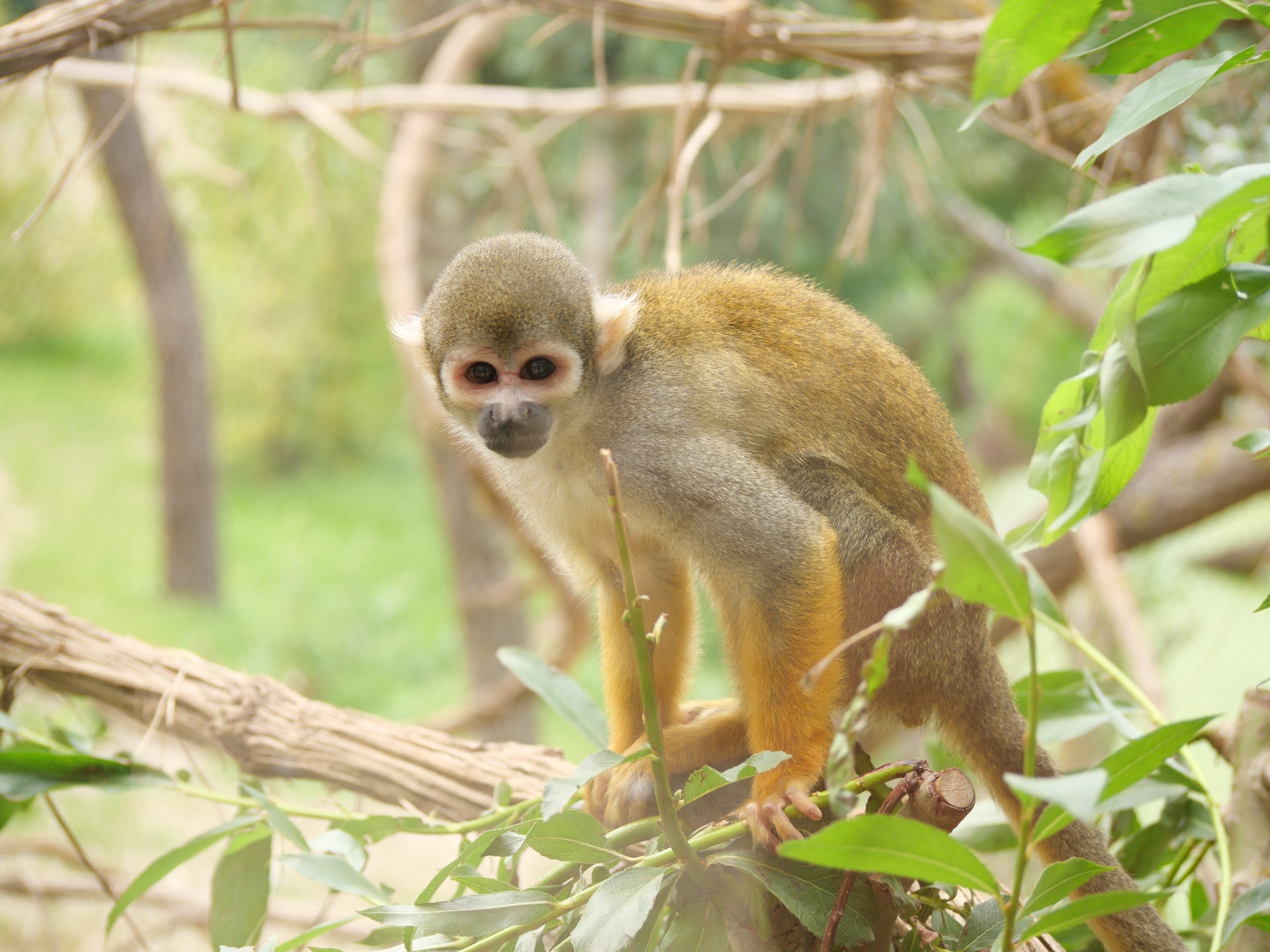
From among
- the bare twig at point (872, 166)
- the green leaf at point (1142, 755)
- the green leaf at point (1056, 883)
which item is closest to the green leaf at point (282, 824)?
the green leaf at point (1056, 883)

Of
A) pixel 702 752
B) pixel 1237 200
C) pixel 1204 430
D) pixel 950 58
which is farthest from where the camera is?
pixel 1204 430

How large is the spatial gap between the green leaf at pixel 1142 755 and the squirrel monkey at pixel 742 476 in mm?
575

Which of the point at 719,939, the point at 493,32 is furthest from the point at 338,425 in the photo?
the point at 719,939

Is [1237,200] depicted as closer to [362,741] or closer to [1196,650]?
[362,741]

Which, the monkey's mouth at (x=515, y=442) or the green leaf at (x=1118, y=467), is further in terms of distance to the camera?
the monkey's mouth at (x=515, y=442)

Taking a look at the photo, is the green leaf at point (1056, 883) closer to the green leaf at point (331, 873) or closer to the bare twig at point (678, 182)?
the green leaf at point (331, 873)

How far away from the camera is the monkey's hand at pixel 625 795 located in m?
1.69

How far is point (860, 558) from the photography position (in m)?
1.69

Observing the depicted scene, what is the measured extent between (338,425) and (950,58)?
7360mm

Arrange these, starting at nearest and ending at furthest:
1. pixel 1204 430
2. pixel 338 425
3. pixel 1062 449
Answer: pixel 1062 449
pixel 1204 430
pixel 338 425

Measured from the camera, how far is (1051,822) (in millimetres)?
1006

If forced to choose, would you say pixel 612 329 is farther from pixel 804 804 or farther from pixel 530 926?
pixel 530 926

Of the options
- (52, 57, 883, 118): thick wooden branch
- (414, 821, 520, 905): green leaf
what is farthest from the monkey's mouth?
(52, 57, 883, 118): thick wooden branch

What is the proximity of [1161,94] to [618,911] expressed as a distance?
3.44 ft
